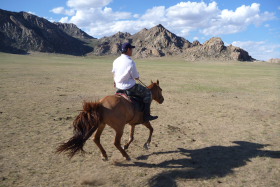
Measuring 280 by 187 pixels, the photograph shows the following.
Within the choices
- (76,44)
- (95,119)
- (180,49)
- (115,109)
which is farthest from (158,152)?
(76,44)

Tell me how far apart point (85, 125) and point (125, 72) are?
1.53 m

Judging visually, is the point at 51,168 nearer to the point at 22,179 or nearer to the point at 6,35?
the point at 22,179

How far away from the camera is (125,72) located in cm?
564

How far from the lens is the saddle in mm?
5916

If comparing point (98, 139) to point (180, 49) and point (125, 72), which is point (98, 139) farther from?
point (180, 49)

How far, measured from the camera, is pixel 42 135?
24.2ft

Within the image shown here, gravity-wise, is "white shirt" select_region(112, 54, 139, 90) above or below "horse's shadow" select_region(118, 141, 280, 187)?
above

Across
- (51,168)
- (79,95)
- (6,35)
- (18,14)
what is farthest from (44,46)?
(51,168)

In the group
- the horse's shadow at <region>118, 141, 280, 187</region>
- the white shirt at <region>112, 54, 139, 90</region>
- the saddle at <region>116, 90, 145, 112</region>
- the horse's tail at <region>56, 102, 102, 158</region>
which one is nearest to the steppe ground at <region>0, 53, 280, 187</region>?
the horse's shadow at <region>118, 141, 280, 187</region>

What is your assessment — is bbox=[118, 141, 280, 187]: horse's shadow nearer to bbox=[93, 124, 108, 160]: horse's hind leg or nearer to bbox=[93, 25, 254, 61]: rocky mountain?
bbox=[93, 124, 108, 160]: horse's hind leg

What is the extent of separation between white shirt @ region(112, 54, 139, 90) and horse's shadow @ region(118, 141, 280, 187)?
76.2 inches

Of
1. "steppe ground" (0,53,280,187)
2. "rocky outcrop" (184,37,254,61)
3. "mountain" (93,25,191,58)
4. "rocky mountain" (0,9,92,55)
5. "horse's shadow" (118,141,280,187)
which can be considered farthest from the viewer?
"mountain" (93,25,191,58)

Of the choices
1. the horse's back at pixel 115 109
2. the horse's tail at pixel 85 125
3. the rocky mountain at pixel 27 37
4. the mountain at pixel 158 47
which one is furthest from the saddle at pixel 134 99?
the mountain at pixel 158 47

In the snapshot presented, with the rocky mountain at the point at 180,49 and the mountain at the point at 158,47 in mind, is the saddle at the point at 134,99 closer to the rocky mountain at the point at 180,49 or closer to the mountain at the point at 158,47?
the rocky mountain at the point at 180,49
